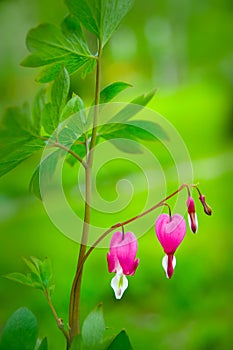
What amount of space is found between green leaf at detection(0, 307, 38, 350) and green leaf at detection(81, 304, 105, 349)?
0.05 m

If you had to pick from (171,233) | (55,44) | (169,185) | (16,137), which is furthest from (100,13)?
(169,185)

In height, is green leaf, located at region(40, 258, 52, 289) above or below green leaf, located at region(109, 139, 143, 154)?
below

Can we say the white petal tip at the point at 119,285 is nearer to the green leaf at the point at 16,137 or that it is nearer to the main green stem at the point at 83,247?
the main green stem at the point at 83,247

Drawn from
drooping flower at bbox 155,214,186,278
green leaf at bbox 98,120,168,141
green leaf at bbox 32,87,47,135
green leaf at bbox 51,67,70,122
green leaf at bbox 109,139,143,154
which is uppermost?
green leaf at bbox 51,67,70,122

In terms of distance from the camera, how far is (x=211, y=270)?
1.23 metres

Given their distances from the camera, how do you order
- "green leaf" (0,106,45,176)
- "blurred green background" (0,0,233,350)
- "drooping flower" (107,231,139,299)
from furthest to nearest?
1. "blurred green background" (0,0,233,350)
2. "drooping flower" (107,231,139,299)
3. "green leaf" (0,106,45,176)

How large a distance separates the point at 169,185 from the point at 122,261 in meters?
0.52

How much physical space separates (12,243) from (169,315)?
443mm

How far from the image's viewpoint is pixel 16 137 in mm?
488

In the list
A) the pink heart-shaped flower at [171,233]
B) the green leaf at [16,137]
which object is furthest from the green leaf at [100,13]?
the pink heart-shaped flower at [171,233]

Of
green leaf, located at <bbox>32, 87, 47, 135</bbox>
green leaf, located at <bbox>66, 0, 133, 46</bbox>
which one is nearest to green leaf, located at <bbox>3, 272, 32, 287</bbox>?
green leaf, located at <bbox>32, 87, 47, 135</bbox>

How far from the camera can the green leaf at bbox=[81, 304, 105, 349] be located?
516mm

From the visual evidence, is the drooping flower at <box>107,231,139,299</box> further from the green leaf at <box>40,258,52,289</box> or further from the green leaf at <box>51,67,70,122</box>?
the green leaf at <box>51,67,70,122</box>

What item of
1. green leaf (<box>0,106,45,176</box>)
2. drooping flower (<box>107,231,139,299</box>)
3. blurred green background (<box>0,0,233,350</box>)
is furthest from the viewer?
blurred green background (<box>0,0,233,350</box>)
